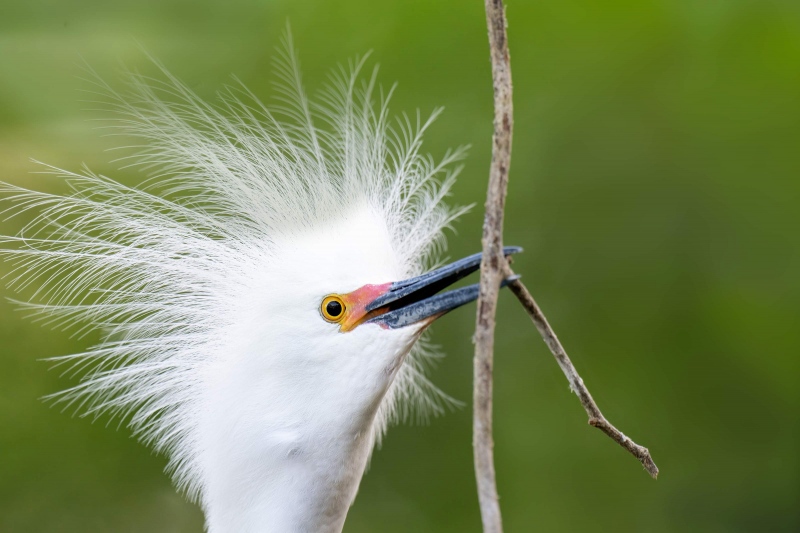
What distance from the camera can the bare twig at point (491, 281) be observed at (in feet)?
1.84

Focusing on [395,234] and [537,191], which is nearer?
[395,234]

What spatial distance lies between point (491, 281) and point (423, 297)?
0.44m

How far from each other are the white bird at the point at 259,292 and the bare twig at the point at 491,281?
0.36m

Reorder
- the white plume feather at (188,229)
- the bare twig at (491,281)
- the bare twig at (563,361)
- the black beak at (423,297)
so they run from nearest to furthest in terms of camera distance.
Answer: the bare twig at (491,281) < the bare twig at (563,361) < the black beak at (423,297) < the white plume feather at (188,229)

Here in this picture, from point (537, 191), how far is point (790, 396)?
898mm

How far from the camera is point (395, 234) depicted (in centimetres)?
124

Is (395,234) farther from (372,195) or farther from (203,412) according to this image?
(203,412)

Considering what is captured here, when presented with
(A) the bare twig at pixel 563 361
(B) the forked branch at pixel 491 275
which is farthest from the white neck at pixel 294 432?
(B) the forked branch at pixel 491 275

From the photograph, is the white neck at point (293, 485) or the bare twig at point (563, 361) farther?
the white neck at point (293, 485)

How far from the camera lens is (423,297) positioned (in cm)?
102

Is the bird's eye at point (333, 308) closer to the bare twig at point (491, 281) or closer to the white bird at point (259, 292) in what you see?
the white bird at point (259, 292)

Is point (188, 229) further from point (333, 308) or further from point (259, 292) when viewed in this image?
point (333, 308)

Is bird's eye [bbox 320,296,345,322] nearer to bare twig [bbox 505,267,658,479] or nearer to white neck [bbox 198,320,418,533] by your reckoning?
white neck [bbox 198,320,418,533]

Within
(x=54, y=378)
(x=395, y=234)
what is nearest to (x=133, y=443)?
(x=54, y=378)
